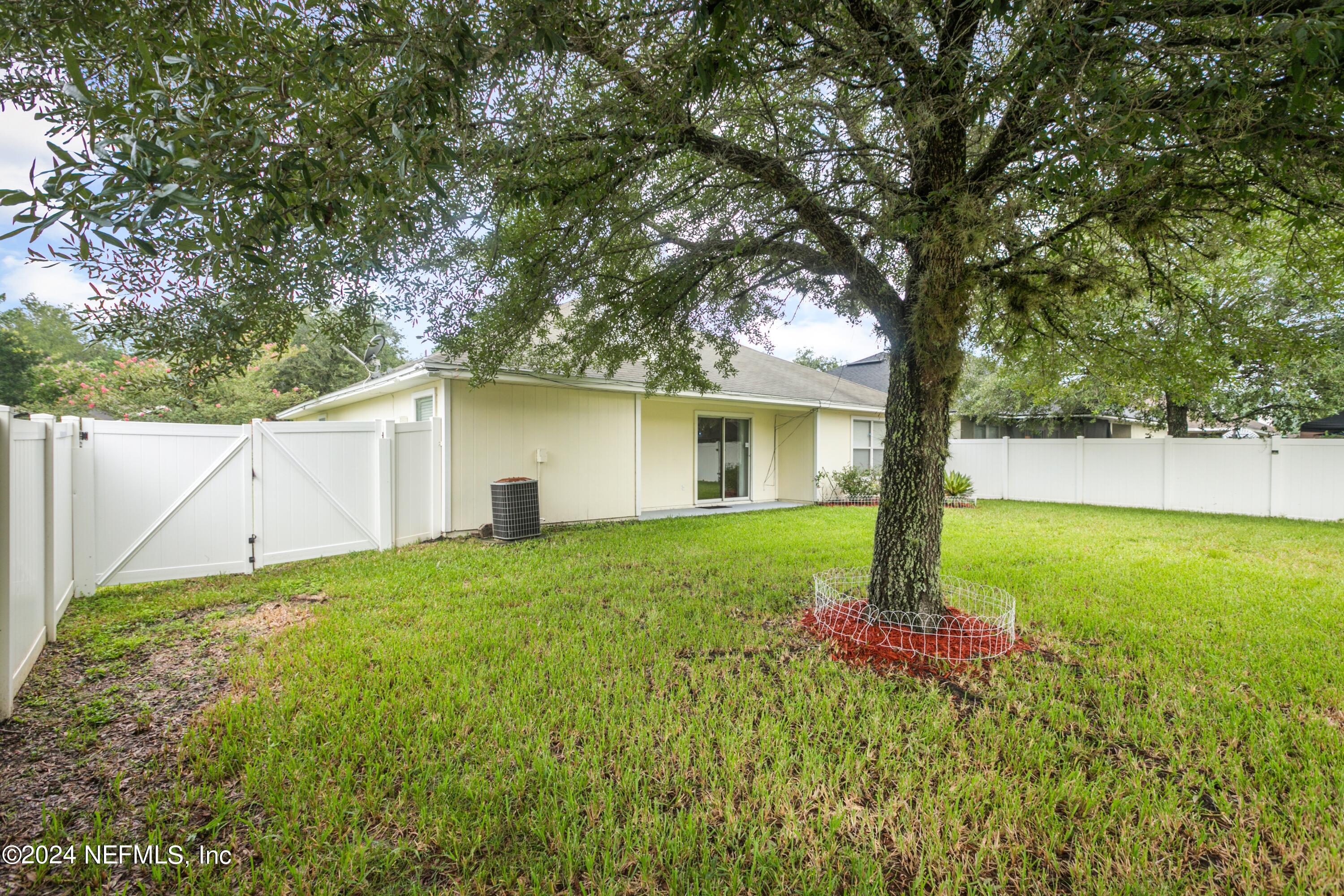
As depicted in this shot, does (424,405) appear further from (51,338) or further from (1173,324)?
(51,338)

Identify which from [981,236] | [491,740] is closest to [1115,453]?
[981,236]

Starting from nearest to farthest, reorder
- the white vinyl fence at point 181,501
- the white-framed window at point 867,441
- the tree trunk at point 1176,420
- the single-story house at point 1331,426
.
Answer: the white vinyl fence at point 181,501, the tree trunk at point 1176,420, the white-framed window at point 867,441, the single-story house at point 1331,426

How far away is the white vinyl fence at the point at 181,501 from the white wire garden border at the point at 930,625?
5.11 metres

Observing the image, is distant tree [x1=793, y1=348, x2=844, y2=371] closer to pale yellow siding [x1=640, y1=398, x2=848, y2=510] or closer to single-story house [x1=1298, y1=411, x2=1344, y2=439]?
single-story house [x1=1298, y1=411, x2=1344, y2=439]

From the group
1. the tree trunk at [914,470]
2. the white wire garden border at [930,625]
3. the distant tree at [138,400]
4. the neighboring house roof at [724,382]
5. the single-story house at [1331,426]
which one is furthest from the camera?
the single-story house at [1331,426]

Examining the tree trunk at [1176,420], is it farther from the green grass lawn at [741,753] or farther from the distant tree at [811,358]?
the distant tree at [811,358]

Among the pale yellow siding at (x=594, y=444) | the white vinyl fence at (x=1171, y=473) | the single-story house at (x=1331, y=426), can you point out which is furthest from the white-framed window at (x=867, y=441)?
the single-story house at (x=1331, y=426)

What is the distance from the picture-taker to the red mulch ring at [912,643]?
3627 mm

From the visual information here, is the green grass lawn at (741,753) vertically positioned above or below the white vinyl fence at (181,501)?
below

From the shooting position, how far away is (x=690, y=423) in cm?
1178

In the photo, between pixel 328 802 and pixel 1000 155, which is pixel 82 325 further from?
pixel 1000 155

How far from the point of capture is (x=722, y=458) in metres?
12.4

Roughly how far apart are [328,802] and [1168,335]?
22.1ft

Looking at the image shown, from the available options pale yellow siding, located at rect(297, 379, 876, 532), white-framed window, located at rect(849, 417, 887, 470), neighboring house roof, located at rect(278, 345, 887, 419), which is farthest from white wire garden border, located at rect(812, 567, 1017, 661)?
white-framed window, located at rect(849, 417, 887, 470)
